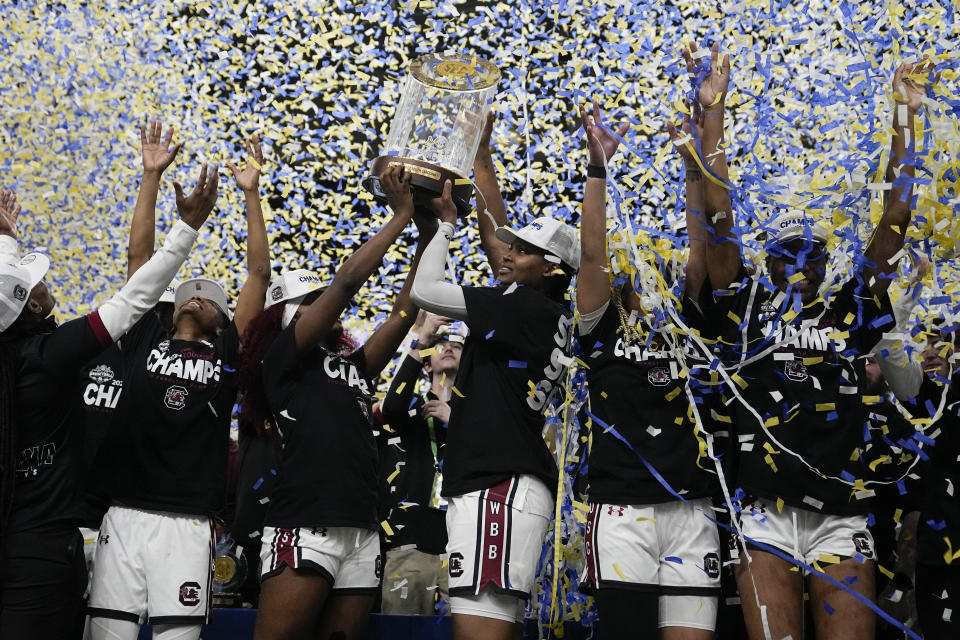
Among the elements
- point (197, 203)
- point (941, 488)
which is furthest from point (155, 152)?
point (941, 488)

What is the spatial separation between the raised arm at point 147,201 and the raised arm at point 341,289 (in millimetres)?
857

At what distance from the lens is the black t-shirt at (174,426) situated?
142 inches

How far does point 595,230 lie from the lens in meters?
3.42

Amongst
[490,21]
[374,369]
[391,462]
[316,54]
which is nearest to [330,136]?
[316,54]

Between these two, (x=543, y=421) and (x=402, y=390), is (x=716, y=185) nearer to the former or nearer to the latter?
(x=543, y=421)

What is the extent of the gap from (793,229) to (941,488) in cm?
120

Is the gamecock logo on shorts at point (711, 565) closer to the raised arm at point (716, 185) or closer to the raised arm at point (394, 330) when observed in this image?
the raised arm at point (716, 185)

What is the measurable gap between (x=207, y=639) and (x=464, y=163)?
97.0 inches

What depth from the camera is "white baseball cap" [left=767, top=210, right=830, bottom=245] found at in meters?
3.61

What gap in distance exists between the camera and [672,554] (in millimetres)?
3342

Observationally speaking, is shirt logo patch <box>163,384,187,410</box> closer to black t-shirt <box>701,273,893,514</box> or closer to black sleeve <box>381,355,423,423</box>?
black sleeve <box>381,355,423,423</box>

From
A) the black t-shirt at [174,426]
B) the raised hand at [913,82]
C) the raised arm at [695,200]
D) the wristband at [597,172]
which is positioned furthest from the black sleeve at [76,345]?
the raised hand at [913,82]

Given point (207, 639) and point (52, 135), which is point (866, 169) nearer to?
point (207, 639)

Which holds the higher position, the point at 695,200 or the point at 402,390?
the point at 695,200
